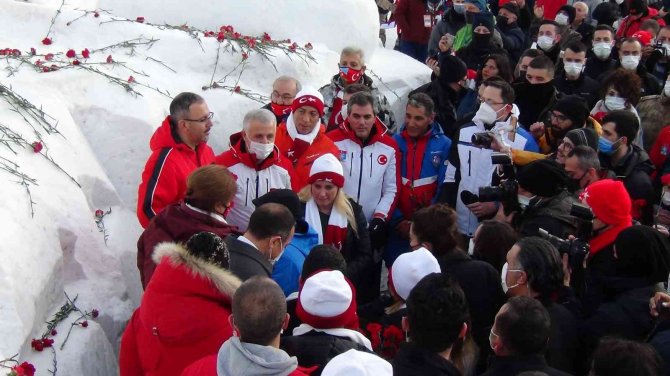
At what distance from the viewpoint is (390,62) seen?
916 centimetres

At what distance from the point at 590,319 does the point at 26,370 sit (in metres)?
2.83

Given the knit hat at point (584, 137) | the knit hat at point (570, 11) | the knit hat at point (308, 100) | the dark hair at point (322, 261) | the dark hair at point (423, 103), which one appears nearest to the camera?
the dark hair at point (322, 261)

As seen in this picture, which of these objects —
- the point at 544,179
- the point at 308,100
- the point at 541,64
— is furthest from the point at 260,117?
the point at 541,64

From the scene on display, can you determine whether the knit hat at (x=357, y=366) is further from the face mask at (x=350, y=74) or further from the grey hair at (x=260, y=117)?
the face mask at (x=350, y=74)

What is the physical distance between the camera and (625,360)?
9.92 ft

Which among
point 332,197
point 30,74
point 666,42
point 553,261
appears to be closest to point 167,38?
point 30,74

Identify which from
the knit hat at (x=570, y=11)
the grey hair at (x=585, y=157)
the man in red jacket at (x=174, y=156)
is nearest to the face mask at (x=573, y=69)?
the grey hair at (x=585, y=157)

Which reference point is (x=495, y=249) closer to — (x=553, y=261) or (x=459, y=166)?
(x=553, y=261)

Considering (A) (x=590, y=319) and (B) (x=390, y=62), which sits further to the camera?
(B) (x=390, y=62)

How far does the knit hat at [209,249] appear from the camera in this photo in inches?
136

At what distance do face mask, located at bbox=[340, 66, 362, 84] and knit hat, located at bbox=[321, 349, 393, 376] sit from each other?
4.48 metres

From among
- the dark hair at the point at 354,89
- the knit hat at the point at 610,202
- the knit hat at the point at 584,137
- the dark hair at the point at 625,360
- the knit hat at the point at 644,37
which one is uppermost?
the knit hat at the point at 644,37

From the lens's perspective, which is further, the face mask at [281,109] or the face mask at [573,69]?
the face mask at [573,69]

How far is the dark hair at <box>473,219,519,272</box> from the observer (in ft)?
14.5
